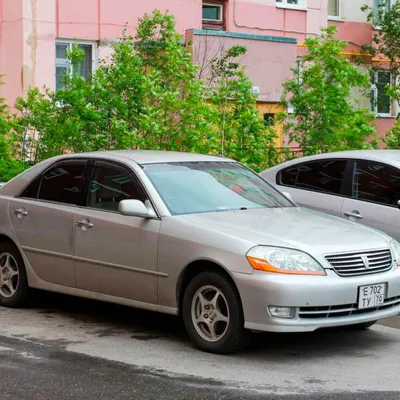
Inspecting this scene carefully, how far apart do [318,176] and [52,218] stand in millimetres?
3302

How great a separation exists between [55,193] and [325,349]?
2992 millimetres

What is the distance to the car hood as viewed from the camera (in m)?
8.01

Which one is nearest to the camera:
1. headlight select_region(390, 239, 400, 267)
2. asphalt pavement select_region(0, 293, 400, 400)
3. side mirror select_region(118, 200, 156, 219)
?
asphalt pavement select_region(0, 293, 400, 400)

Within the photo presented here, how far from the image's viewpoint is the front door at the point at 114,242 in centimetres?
865

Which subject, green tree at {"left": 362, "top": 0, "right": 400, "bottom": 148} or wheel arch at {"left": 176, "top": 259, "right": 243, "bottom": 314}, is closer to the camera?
wheel arch at {"left": 176, "top": 259, "right": 243, "bottom": 314}

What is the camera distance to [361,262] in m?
8.07

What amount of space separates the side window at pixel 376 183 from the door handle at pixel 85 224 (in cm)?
321

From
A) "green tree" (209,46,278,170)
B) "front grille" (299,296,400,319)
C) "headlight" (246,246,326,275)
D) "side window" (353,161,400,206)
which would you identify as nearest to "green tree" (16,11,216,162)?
"green tree" (209,46,278,170)

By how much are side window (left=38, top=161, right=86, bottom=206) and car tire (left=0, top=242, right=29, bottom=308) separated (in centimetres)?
59

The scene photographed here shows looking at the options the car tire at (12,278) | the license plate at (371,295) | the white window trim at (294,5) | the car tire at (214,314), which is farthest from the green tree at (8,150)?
the white window trim at (294,5)

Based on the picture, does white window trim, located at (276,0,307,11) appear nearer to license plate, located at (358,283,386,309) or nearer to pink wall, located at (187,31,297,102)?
pink wall, located at (187,31,297,102)

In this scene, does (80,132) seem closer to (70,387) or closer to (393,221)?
(393,221)

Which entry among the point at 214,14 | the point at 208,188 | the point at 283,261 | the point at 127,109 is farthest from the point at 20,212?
the point at 214,14

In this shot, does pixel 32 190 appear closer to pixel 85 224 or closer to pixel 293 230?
pixel 85 224
